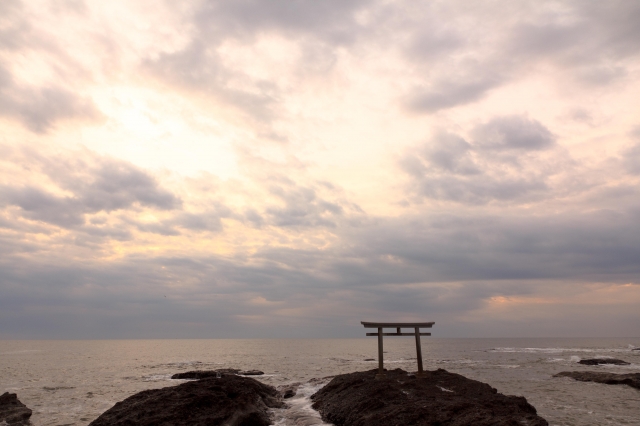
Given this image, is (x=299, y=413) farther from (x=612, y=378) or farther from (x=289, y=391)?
(x=612, y=378)

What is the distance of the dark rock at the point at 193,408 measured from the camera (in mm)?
16594

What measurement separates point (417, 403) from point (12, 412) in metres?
22.0

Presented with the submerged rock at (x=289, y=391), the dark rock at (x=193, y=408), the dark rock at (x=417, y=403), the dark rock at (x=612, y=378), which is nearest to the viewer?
the dark rock at (x=417, y=403)

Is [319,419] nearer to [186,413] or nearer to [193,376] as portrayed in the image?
[186,413]

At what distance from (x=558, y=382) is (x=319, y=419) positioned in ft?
85.9

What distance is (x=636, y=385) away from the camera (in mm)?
31203

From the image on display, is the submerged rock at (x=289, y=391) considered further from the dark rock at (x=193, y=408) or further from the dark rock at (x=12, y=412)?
the dark rock at (x=12, y=412)

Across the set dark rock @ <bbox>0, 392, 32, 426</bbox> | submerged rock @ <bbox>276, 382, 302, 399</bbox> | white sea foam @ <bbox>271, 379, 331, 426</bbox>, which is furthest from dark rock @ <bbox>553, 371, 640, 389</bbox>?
dark rock @ <bbox>0, 392, 32, 426</bbox>

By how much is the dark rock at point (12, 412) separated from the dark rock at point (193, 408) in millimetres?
7278

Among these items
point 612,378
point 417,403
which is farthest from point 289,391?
point 612,378

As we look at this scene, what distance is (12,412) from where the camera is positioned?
22.6 m

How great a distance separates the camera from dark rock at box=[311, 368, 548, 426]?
47.4 feet

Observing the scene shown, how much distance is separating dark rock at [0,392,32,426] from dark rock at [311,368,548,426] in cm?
1577

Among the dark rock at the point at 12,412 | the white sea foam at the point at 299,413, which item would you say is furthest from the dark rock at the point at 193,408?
the dark rock at the point at 12,412
